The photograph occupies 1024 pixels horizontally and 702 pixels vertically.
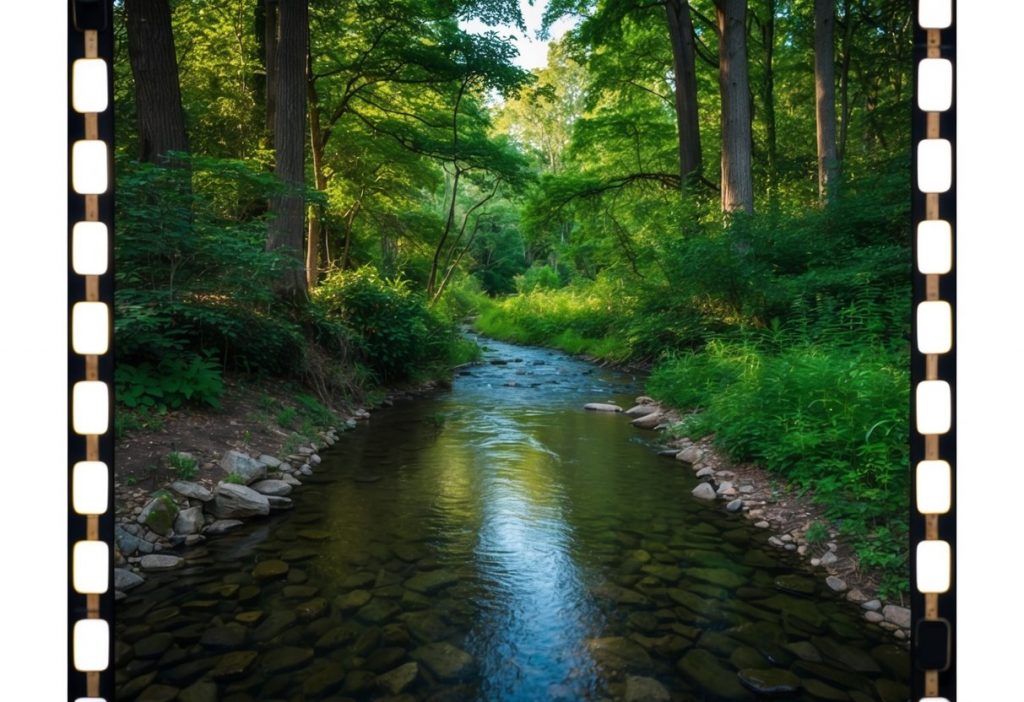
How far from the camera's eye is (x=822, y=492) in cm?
392

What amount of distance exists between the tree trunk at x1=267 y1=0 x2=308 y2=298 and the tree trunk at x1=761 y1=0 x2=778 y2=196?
8248 mm

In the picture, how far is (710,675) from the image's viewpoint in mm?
2436

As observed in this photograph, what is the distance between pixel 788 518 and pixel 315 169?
406 inches

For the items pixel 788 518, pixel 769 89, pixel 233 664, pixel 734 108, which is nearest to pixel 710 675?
pixel 233 664

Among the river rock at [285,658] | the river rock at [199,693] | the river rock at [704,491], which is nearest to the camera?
the river rock at [199,693]

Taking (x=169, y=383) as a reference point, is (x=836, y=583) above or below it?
below

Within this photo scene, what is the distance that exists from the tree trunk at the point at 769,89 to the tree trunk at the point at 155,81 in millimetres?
9795

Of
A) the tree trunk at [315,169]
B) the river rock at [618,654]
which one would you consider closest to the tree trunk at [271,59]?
the tree trunk at [315,169]

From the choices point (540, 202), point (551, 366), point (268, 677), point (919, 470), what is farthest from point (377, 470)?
point (540, 202)

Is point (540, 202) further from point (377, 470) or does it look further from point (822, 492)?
point (822, 492)

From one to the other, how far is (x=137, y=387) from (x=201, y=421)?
1.16 metres

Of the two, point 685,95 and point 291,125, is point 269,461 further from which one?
point 685,95

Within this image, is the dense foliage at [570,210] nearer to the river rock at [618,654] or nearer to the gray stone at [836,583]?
the gray stone at [836,583]

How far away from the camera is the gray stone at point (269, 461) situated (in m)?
5.02
